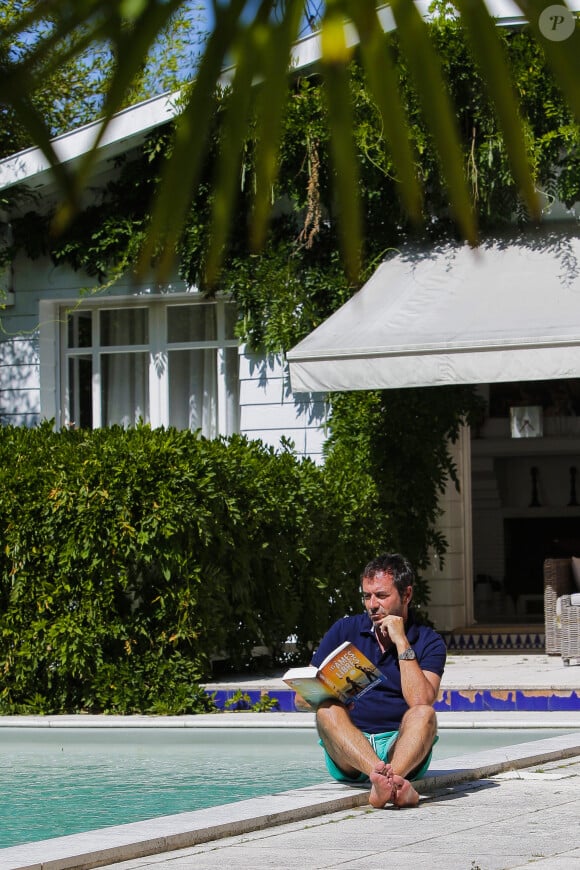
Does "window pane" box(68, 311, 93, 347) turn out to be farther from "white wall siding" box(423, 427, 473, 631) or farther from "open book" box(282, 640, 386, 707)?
"open book" box(282, 640, 386, 707)

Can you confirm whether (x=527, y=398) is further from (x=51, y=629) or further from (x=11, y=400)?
(x=51, y=629)

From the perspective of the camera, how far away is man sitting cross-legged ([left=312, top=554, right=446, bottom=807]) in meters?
6.12

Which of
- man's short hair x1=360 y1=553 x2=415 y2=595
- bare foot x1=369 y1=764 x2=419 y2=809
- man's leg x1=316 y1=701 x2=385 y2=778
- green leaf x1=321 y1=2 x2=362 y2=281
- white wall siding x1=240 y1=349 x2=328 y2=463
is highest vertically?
white wall siding x1=240 y1=349 x2=328 y2=463

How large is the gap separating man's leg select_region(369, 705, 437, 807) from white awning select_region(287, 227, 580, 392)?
5.21 meters

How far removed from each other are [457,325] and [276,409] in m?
3.09

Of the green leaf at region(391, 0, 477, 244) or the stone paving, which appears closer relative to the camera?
the green leaf at region(391, 0, 477, 244)

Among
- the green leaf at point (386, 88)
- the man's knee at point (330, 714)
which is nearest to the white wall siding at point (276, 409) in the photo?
the man's knee at point (330, 714)

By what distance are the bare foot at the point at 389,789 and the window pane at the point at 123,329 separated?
30.9ft

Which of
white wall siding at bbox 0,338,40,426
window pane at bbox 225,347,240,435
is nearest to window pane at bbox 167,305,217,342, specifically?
window pane at bbox 225,347,240,435

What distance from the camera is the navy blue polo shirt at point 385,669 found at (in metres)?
6.35

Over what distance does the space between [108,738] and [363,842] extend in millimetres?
4260

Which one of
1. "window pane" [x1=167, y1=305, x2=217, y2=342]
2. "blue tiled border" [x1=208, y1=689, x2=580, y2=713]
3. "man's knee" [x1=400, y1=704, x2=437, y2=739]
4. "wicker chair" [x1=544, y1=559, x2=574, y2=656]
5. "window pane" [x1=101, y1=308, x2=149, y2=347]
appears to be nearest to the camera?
"man's knee" [x1=400, y1=704, x2=437, y2=739]

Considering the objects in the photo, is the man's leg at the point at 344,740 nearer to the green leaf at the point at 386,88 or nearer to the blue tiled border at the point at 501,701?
the blue tiled border at the point at 501,701

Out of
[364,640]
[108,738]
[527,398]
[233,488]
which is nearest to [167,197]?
[364,640]
